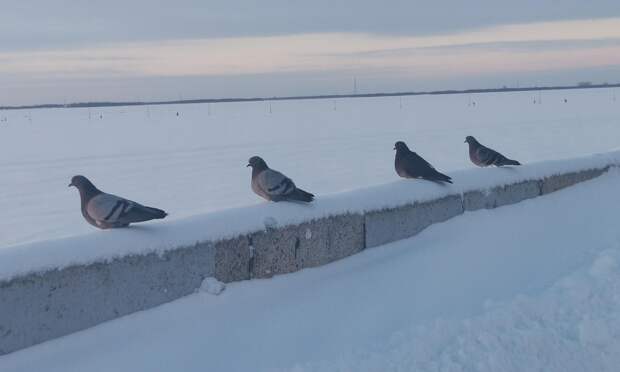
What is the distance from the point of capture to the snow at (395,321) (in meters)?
4.68

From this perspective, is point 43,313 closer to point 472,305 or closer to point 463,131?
point 472,305

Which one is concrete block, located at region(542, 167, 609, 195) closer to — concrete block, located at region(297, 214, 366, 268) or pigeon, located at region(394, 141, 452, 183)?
pigeon, located at region(394, 141, 452, 183)

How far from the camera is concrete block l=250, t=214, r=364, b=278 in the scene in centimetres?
589

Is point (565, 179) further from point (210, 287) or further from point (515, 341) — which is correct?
point (210, 287)

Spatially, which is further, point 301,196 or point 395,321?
point 301,196

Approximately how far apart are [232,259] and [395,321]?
1.19 meters

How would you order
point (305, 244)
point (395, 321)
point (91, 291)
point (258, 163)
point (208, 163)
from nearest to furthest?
point (91, 291), point (395, 321), point (305, 244), point (258, 163), point (208, 163)

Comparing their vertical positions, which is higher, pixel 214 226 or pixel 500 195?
pixel 214 226

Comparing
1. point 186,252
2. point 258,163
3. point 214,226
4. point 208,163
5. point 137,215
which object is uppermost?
point 258,163

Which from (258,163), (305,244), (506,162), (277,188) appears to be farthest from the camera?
(506,162)

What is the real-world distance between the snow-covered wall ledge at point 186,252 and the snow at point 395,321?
10cm

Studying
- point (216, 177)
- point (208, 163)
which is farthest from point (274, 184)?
point (208, 163)

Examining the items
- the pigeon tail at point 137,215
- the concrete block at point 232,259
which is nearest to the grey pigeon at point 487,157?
the concrete block at point 232,259

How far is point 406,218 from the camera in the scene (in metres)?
7.23
